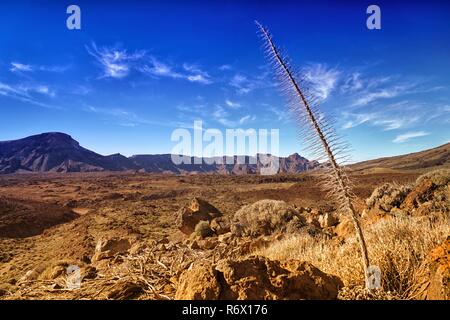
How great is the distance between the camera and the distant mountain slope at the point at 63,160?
409 feet

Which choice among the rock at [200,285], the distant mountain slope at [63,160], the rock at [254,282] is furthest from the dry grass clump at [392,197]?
the distant mountain slope at [63,160]

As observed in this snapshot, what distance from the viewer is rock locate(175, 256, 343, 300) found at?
2.88 metres

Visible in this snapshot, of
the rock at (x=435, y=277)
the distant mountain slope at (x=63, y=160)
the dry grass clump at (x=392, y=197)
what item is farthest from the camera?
the distant mountain slope at (x=63, y=160)

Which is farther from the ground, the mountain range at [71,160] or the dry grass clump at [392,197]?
the mountain range at [71,160]

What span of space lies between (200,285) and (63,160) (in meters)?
145

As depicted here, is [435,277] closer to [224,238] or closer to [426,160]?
[224,238]

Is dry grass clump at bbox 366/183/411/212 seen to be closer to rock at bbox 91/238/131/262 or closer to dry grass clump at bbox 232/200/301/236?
dry grass clump at bbox 232/200/301/236

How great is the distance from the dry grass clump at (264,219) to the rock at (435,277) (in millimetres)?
9910

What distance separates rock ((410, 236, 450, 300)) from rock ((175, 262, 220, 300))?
176 cm

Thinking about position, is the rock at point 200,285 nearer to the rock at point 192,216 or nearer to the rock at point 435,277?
the rock at point 435,277

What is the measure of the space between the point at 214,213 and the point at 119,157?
158 meters

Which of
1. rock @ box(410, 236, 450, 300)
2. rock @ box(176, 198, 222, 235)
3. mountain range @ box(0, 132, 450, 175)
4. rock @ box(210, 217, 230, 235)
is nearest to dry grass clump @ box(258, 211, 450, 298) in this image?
rock @ box(410, 236, 450, 300)

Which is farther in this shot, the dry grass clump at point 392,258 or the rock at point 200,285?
the dry grass clump at point 392,258
